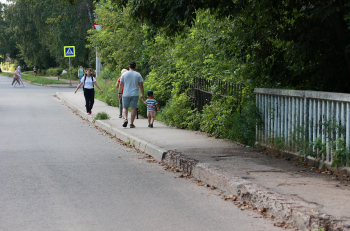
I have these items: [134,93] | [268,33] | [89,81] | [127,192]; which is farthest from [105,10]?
[127,192]

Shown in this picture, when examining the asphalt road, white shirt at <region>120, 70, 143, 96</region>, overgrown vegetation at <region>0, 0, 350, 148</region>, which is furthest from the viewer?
white shirt at <region>120, 70, 143, 96</region>

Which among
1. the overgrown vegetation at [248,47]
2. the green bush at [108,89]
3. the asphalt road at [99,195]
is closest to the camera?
the asphalt road at [99,195]

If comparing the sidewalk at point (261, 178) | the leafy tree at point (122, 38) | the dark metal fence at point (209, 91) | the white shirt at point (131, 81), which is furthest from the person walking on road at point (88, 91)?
the sidewalk at point (261, 178)

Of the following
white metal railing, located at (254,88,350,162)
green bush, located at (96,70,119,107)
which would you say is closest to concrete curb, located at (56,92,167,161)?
white metal railing, located at (254,88,350,162)

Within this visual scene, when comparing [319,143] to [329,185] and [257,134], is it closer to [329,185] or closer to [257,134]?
[329,185]

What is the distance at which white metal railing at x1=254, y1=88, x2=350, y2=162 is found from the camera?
698 centimetres

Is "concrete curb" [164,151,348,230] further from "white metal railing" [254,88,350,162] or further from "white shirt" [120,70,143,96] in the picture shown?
"white shirt" [120,70,143,96]

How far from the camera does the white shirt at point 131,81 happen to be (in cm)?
1332

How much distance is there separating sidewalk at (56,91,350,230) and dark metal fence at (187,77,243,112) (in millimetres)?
1078

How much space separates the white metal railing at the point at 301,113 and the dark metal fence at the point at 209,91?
4.19 feet

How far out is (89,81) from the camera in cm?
1834

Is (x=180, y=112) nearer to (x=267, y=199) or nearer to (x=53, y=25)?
(x=267, y=199)

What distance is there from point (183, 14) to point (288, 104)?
243cm

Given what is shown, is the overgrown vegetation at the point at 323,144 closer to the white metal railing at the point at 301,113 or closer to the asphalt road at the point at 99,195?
the white metal railing at the point at 301,113
